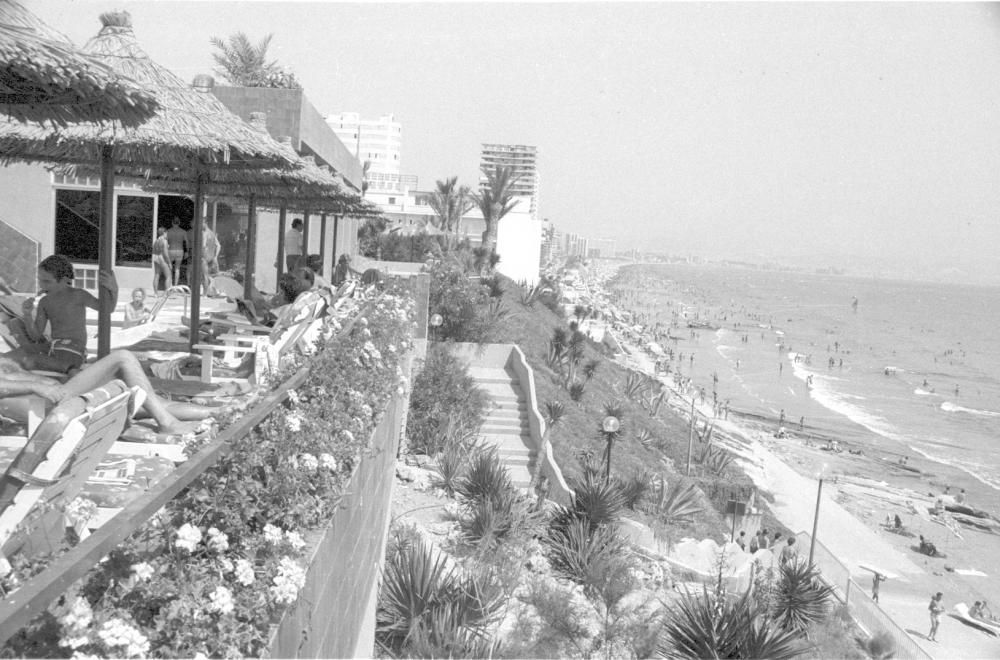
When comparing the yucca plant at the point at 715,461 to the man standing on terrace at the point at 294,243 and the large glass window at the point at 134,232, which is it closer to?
the man standing on terrace at the point at 294,243

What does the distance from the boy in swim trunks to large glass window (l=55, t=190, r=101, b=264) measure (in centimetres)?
1112

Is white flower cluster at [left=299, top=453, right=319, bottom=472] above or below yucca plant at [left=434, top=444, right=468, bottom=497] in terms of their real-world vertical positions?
above

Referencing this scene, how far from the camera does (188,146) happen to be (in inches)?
270

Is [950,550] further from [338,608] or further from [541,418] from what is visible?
[338,608]

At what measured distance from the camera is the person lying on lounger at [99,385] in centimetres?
459

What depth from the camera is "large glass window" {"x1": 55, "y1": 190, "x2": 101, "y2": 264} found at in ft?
54.0

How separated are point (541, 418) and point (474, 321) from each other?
114 inches

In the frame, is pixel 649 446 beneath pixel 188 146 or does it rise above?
beneath

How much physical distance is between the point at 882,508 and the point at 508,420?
17.9 metres

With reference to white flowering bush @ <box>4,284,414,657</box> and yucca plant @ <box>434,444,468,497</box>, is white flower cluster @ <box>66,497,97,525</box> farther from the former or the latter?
yucca plant @ <box>434,444,468,497</box>

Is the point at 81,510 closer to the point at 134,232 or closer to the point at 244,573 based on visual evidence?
the point at 244,573

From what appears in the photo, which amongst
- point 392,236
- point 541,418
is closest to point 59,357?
point 541,418

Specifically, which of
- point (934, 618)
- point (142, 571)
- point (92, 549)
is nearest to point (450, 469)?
point (142, 571)

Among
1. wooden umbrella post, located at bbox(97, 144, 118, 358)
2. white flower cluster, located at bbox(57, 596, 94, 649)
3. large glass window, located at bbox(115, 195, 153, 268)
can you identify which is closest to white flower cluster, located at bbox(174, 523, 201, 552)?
white flower cluster, located at bbox(57, 596, 94, 649)
